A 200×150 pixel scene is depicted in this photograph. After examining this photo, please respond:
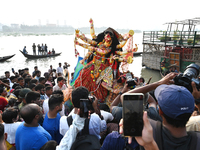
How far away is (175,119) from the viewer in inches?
46.6

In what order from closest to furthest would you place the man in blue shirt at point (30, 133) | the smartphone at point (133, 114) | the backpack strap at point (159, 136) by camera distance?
the smartphone at point (133, 114) < the backpack strap at point (159, 136) < the man in blue shirt at point (30, 133)

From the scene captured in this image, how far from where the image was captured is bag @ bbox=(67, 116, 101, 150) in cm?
155

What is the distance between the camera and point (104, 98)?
4684 mm

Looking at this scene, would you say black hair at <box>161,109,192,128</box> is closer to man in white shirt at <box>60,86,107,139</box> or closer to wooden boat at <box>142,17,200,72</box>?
man in white shirt at <box>60,86,107,139</box>

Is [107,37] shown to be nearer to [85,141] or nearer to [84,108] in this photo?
[84,108]

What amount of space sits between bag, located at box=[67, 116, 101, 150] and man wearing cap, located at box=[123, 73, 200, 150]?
2.05 feet

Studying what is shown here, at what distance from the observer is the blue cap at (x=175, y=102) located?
115 centimetres

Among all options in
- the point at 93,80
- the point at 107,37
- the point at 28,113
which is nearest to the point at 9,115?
the point at 28,113

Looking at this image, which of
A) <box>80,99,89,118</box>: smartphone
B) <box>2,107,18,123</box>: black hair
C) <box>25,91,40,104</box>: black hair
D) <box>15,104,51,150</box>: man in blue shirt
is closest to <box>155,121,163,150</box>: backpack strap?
<box>80,99,89,118</box>: smartphone

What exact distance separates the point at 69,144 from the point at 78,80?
134 inches

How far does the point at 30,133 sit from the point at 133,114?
1640 millimetres

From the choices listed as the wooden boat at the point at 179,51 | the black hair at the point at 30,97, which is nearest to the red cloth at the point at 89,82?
the black hair at the point at 30,97

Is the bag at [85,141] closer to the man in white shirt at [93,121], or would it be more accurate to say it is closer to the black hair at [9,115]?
the man in white shirt at [93,121]

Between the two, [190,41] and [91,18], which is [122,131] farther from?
[190,41]
